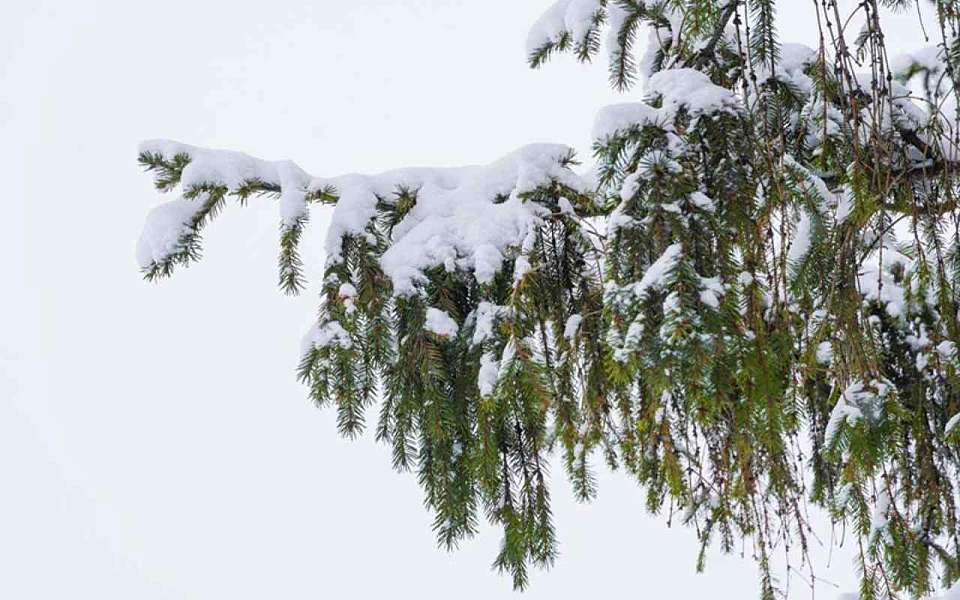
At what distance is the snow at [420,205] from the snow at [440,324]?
0.07 metres

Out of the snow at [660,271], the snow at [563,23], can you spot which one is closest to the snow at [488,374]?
the snow at [660,271]

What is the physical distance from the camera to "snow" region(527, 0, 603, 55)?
7.03 ft

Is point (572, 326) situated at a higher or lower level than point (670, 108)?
lower

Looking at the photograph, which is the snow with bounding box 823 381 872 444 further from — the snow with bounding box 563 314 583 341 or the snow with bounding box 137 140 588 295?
the snow with bounding box 137 140 588 295

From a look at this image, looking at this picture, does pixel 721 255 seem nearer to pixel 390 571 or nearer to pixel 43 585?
pixel 390 571

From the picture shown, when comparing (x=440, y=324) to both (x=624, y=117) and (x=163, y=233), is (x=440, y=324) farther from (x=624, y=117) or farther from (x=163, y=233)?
(x=163, y=233)

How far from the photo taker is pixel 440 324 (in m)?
1.51

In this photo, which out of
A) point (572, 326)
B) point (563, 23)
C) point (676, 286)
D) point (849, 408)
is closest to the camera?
point (676, 286)

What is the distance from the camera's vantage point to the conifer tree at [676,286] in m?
1.12

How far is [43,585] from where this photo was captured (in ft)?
186

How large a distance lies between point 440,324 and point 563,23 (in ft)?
3.53

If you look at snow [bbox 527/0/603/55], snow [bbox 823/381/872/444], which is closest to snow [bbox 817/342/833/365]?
snow [bbox 823/381/872/444]

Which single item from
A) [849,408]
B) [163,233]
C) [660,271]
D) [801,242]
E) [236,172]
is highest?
[236,172]

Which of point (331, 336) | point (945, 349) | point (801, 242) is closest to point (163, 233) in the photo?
point (331, 336)
